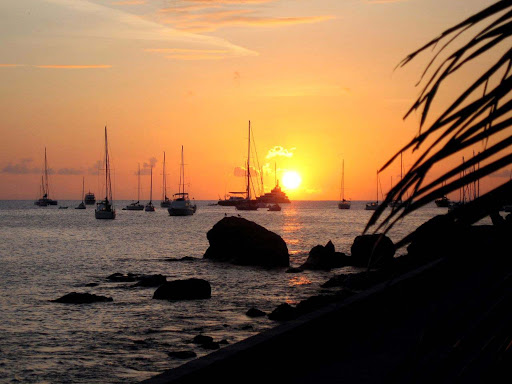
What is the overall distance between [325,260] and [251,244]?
489cm

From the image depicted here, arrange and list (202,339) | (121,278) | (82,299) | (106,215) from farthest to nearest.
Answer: (106,215) < (121,278) < (82,299) < (202,339)

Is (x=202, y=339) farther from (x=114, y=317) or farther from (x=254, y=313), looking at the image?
(x=114, y=317)

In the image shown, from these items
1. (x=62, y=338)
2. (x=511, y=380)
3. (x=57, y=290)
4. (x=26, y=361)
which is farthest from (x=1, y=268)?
(x=511, y=380)

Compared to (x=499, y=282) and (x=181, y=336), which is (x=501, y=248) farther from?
(x=181, y=336)

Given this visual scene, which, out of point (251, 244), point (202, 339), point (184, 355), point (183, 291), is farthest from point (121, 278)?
point (184, 355)

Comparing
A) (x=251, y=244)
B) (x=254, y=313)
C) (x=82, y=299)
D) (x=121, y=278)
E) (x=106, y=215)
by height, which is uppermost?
(x=251, y=244)

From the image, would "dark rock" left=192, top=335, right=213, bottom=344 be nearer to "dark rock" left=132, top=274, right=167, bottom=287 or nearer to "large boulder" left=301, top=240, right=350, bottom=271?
"dark rock" left=132, top=274, right=167, bottom=287

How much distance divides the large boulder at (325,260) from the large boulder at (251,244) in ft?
5.32

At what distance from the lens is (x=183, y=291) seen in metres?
28.6

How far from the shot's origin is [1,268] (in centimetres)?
4678

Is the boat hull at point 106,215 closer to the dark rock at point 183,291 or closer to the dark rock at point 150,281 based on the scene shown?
the dark rock at point 150,281

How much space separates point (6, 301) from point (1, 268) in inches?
689

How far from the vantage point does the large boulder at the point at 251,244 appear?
141 feet

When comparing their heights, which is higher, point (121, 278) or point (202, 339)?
point (202, 339)
